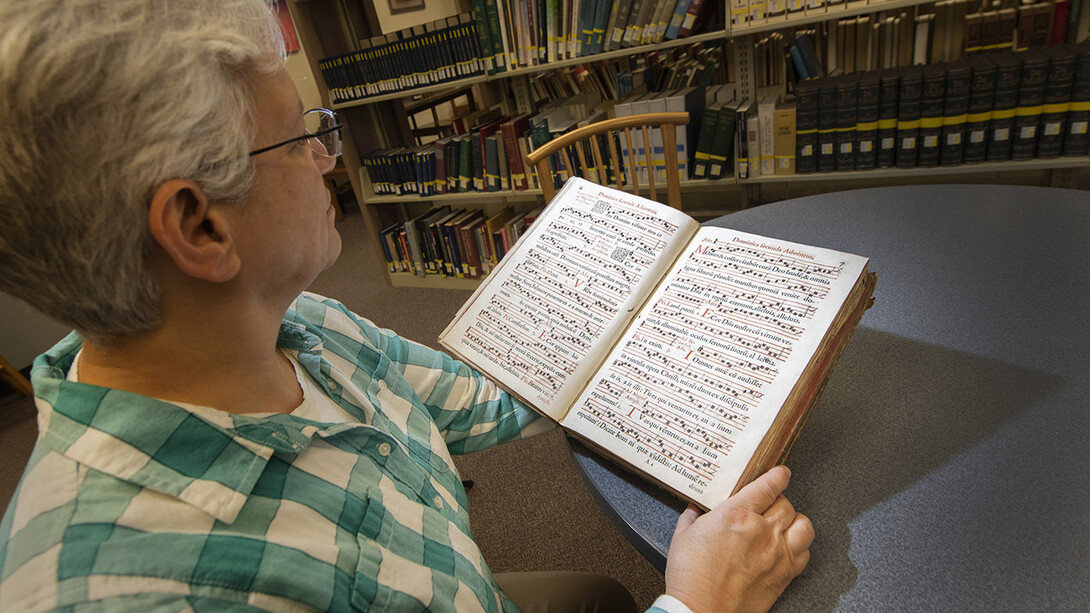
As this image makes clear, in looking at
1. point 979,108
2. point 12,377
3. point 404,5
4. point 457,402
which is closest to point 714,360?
point 457,402

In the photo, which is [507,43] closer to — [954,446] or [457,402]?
[457,402]

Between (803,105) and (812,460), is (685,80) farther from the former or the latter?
(812,460)

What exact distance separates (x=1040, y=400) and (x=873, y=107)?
155 cm

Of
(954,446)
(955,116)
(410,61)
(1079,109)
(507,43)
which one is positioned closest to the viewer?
(954,446)

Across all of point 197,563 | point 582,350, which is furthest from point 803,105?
point 197,563

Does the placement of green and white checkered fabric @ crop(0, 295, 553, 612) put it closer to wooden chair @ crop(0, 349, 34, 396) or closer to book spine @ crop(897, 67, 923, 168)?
book spine @ crop(897, 67, 923, 168)

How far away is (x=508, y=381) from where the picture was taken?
737mm

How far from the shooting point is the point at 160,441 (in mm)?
475

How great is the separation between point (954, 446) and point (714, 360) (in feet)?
0.90

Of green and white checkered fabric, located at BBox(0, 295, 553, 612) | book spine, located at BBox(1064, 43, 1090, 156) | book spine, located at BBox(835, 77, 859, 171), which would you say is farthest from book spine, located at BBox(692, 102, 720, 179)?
green and white checkered fabric, located at BBox(0, 295, 553, 612)

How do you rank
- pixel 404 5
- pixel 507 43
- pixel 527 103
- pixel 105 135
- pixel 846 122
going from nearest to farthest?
pixel 105 135
pixel 846 122
pixel 507 43
pixel 527 103
pixel 404 5

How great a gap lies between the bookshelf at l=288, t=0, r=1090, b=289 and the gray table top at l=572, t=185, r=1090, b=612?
3.66ft

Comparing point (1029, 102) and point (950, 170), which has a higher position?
point (1029, 102)

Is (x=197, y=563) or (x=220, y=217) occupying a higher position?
(x=220, y=217)
